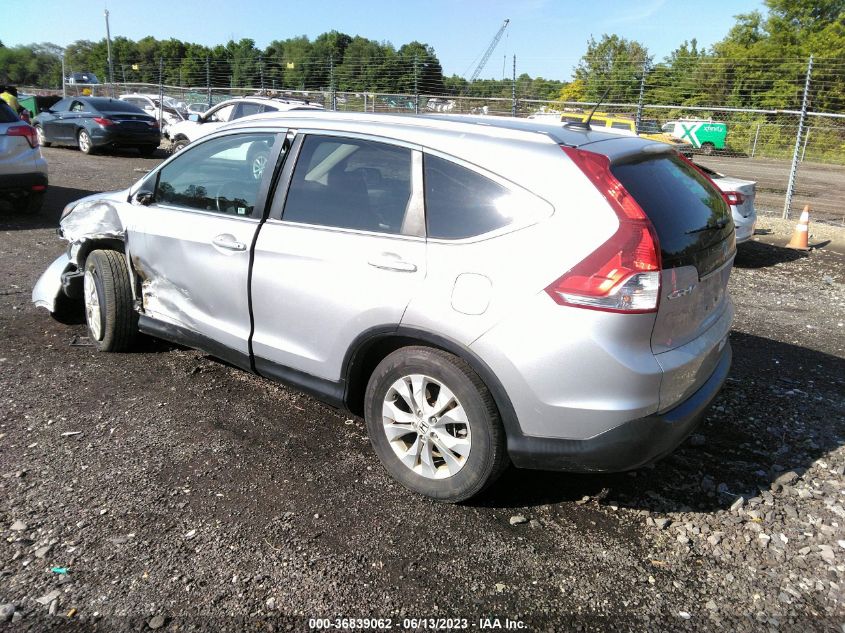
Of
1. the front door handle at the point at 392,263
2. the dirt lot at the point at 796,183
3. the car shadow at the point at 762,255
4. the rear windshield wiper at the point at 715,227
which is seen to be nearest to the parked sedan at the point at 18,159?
the front door handle at the point at 392,263

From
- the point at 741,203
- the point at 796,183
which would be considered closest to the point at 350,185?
the point at 741,203

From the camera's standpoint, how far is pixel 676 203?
3.06 m

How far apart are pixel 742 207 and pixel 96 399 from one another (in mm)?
7735

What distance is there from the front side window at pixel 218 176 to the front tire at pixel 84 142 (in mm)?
15504

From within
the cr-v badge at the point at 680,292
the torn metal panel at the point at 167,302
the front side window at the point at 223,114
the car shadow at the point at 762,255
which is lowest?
the car shadow at the point at 762,255

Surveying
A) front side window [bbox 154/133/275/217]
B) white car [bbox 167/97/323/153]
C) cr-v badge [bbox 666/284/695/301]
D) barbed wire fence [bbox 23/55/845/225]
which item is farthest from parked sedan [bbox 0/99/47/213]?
barbed wire fence [bbox 23/55/845/225]

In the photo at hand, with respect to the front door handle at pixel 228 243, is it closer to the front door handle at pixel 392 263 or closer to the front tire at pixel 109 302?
the front door handle at pixel 392 263

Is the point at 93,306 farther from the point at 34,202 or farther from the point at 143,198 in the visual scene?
the point at 34,202

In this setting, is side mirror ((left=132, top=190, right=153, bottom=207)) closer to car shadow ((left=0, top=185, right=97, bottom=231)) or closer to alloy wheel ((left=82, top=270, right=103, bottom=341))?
alloy wheel ((left=82, top=270, right=103, bottom=341))

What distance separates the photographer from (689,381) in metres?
3.00

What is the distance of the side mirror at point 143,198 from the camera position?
14.6 feet

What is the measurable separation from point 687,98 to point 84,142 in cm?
2025

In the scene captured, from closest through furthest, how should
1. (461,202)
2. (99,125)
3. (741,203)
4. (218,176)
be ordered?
1. (461,202)
2. (218,176)
3. (741,203)
4. (99,125)

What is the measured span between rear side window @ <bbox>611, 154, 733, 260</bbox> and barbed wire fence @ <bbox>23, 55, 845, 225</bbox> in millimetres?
14989
